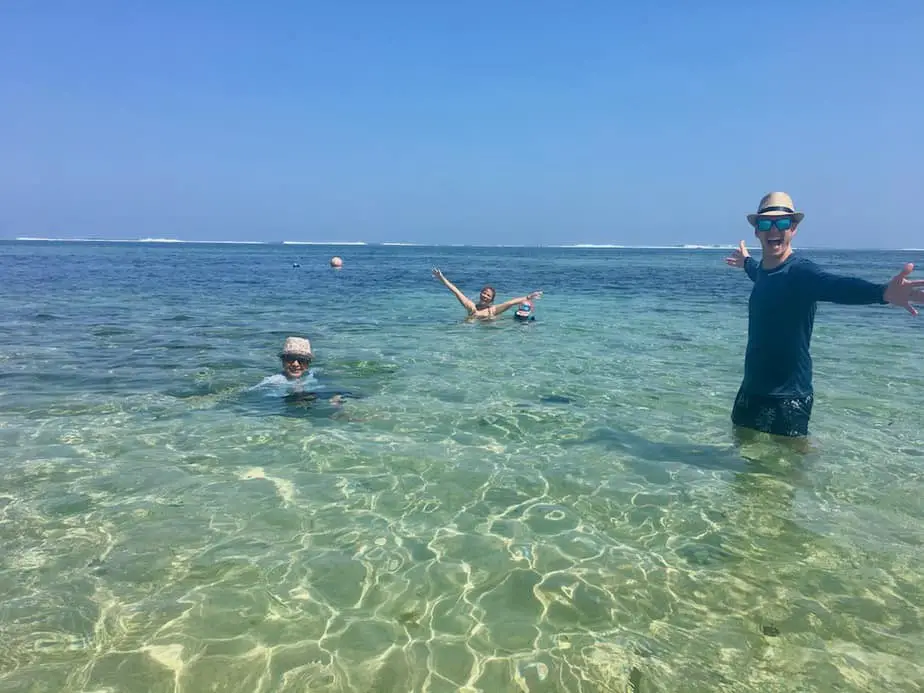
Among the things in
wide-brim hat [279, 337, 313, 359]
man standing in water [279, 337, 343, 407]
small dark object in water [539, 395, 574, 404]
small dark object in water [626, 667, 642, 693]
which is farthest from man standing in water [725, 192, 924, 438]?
wide-brim hat [279, 337, 313, 359]

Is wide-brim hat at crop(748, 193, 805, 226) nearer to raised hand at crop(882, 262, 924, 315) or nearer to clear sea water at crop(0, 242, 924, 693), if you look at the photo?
raised hand at crop(882, 262, 924, 315)

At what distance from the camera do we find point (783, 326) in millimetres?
5992

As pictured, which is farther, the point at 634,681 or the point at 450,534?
the point at 450,534

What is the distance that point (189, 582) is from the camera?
179 inches

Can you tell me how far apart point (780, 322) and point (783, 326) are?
5 centimetres

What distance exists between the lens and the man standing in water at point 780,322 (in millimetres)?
5637

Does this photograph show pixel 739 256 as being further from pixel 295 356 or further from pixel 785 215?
pixel 295 356

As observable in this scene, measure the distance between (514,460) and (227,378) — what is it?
6.17m

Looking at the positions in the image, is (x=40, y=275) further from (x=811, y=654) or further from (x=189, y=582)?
(x=811, y=654)

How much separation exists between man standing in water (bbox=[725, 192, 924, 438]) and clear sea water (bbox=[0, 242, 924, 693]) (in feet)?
2.38

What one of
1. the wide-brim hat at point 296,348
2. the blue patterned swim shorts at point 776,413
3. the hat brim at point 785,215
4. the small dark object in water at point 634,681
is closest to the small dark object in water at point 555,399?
the blue patterned swim shorts at point 776,413

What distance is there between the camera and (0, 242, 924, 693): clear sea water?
3.76m

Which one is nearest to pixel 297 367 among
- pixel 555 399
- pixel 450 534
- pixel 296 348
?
pixel 296 348

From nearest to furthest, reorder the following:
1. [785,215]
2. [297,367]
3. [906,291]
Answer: [906,291], [785,215], [297,367]
